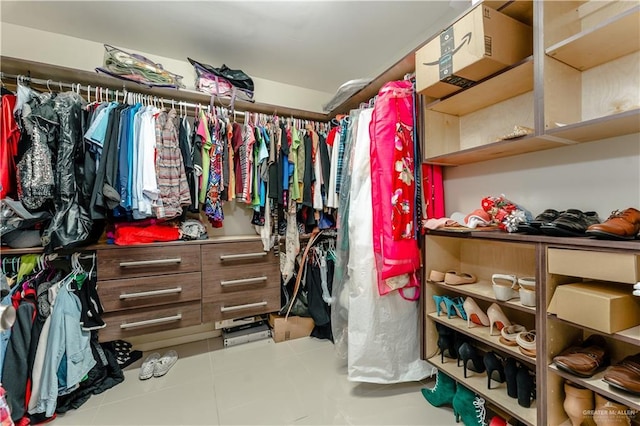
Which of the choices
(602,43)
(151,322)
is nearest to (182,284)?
(151,322)

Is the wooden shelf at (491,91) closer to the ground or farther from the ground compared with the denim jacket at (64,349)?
farther from the ground

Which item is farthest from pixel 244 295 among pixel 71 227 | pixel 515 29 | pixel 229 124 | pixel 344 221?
pixel 515 29

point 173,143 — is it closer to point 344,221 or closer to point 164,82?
point 164,82

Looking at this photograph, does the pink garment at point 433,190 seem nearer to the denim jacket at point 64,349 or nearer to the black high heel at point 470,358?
the black high heel at point 470,358

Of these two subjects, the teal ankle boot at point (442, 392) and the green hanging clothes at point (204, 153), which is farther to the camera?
the green hanging clothes at point (204, 153)

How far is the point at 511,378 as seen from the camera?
1.19 m

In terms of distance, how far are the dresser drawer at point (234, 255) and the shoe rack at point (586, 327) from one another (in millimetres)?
1671

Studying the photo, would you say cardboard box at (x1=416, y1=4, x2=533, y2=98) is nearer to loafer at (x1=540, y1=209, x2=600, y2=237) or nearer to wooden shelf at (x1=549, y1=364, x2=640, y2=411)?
loafer at (x1=540, y1=209, x2=600, y2=237)

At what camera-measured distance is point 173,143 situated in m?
1.76

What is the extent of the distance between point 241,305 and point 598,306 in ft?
6.27

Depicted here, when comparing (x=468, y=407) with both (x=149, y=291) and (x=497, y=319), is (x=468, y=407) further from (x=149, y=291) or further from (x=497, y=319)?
(x=149, y=291)

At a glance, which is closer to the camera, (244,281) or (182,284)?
(182,284)

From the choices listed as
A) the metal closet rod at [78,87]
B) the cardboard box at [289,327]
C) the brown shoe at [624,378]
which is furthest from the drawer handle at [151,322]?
the brown shoe at [624,378]

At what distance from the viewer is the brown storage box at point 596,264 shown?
0.81 meters
